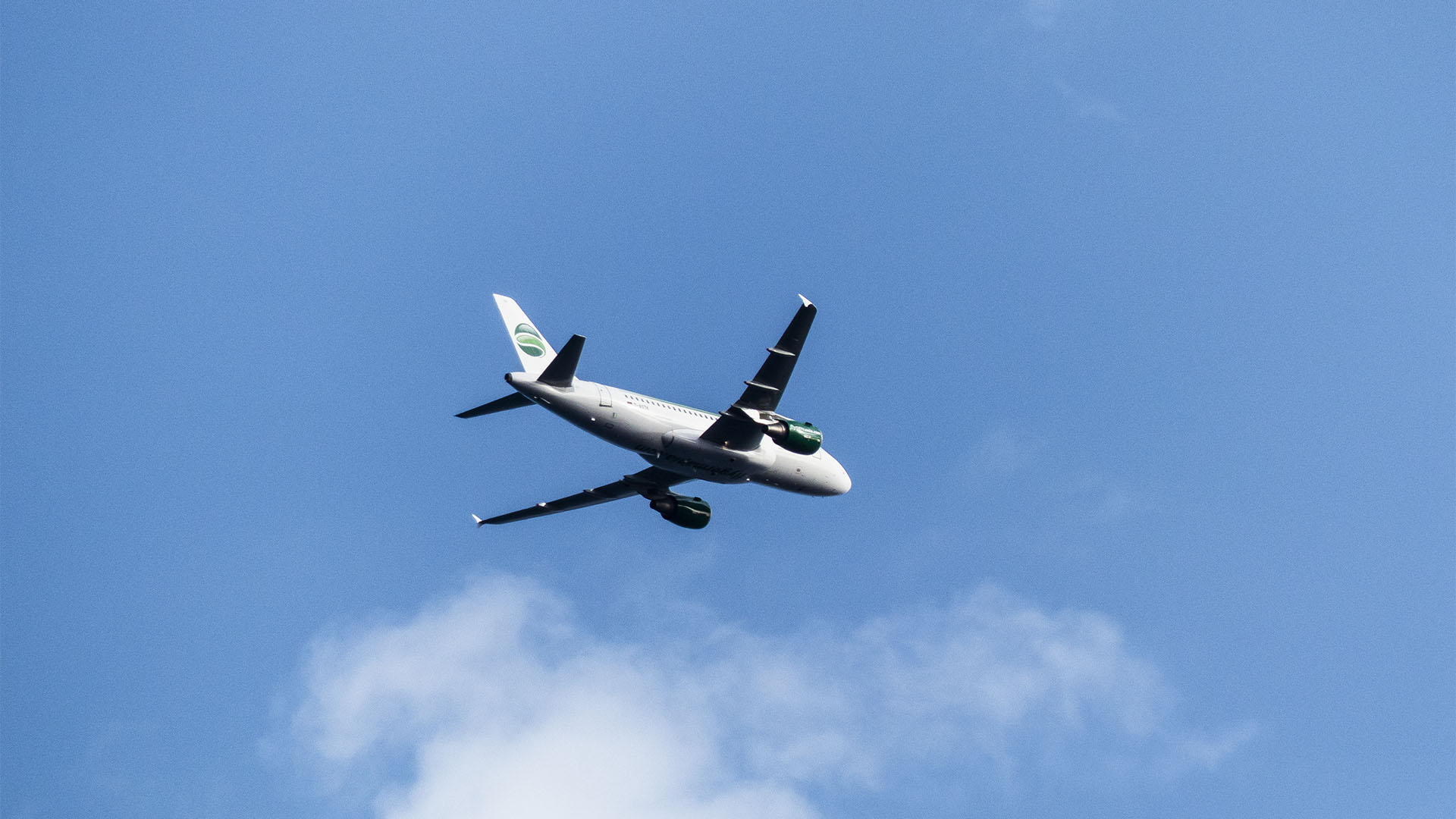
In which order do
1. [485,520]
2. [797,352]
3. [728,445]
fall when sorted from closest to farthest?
[797,352] < [728,445] < [485,520]

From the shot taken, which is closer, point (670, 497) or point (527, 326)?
point (527, 326)

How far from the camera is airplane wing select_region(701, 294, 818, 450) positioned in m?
47.9

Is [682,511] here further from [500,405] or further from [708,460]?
[500,405]

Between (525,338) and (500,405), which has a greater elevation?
(525,338)

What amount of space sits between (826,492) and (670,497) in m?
6.55

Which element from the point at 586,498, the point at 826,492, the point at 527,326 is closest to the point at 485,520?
the point at 586,498

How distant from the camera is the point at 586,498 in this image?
192ft

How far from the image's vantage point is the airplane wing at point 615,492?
57.9m

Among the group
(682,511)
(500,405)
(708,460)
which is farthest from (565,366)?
(682,511)

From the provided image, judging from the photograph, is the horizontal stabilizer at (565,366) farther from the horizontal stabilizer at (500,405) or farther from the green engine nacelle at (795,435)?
the green engine nacelle at (795,435)

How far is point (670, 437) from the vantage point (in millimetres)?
50906

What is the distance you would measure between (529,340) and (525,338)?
0.20 meters

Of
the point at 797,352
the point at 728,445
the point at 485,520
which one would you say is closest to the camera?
the point at 797,352

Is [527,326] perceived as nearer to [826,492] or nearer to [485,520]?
[485,520]
